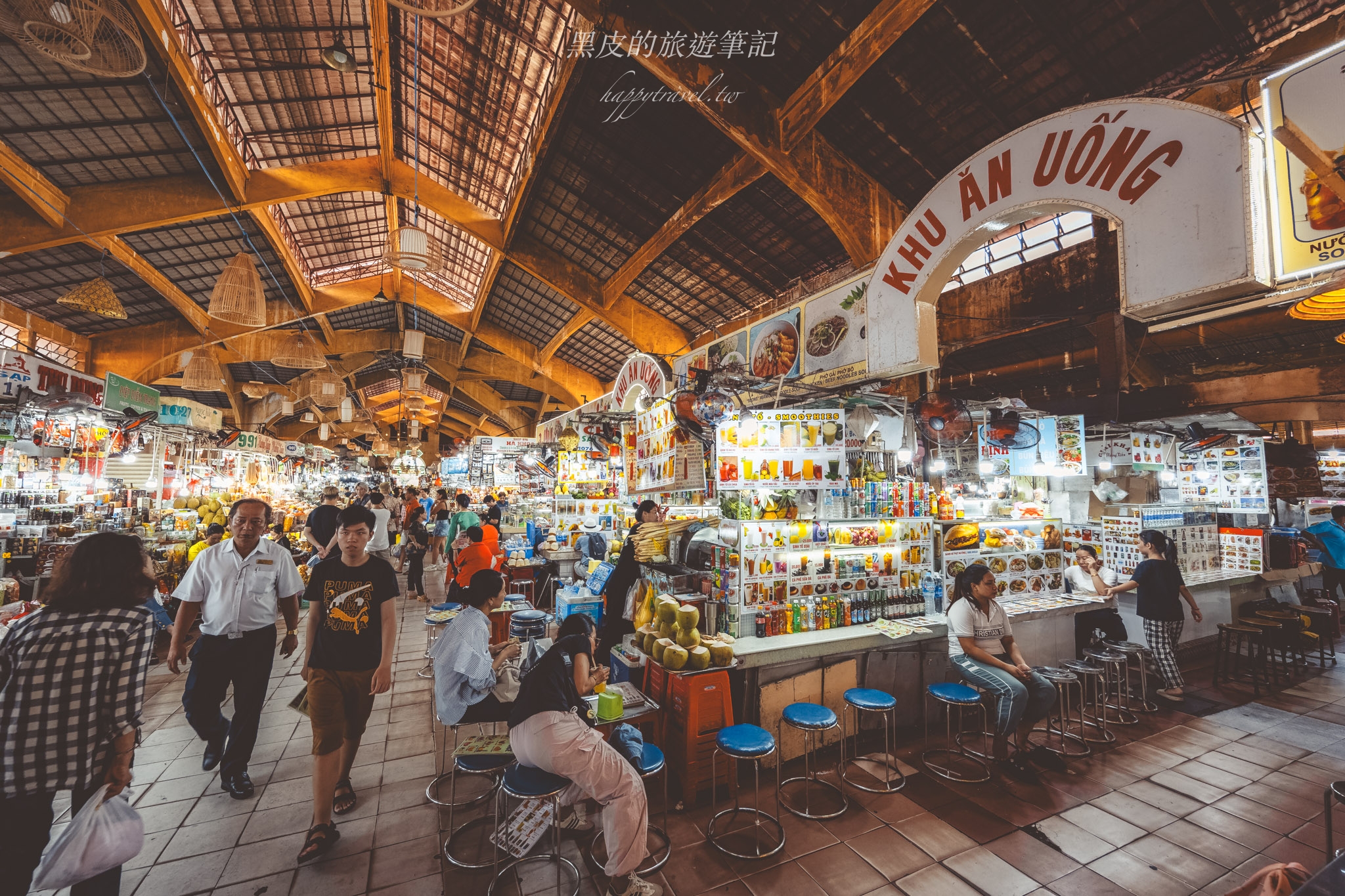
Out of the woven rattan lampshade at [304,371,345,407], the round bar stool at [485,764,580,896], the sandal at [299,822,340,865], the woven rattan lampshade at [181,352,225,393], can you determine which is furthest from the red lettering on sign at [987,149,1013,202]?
the woven rattan lampshade at [304,371,345,407]

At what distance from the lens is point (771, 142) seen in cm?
517

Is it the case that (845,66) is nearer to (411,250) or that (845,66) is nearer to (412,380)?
(411,250)

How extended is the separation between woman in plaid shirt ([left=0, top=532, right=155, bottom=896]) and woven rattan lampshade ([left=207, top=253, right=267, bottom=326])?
4.80 meters

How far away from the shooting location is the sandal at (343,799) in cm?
340

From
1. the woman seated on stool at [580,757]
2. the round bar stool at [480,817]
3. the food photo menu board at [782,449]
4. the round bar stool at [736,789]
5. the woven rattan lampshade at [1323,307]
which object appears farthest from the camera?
the food photo menu board at [782,449]

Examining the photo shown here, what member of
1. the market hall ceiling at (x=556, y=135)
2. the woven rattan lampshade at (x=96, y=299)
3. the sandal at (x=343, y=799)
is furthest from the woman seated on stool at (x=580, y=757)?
the woven rattan lampshade at (x=96, y=299)

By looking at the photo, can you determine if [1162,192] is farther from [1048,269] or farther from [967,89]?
[1048,269]

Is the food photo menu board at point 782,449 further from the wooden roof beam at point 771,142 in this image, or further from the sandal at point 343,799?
the sandal at point 343,799

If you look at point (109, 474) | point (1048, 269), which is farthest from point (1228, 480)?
point (109, 474)

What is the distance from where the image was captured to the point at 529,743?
256 cm

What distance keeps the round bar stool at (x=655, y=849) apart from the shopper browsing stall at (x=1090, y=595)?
501cm

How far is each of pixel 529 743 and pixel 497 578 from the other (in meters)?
0.92

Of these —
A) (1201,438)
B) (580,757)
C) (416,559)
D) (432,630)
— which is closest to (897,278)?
(580,757)

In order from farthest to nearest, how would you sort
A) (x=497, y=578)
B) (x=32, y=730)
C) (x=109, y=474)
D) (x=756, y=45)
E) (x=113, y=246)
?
(x=109, y=474), (x=113, y=246), (x=756, y=45), (x=497, y=578), (x=32, y=730)
